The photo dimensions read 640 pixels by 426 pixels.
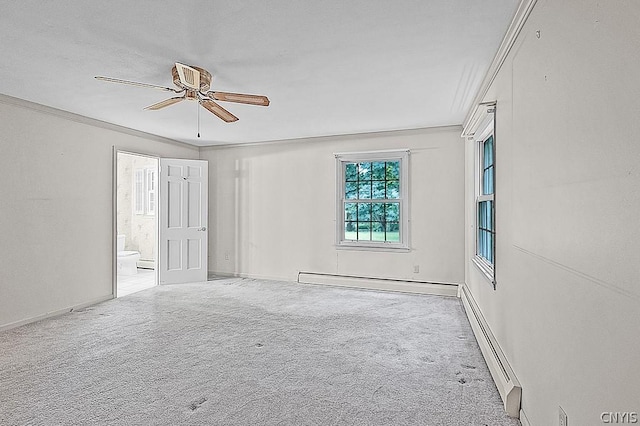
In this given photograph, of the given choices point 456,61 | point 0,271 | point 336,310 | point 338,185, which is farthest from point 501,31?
point 0,271

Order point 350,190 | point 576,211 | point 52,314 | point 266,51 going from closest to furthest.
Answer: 1. point 576,211
2. point 266,51
3. point 52,314
4. point 350,190

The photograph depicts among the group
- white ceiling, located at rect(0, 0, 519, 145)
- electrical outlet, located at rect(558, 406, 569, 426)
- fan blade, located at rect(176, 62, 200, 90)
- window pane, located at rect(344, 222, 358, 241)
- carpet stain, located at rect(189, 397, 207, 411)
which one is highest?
white ceiling, located at rect(0, 0, 519, 145)

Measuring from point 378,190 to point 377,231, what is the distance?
66 cm

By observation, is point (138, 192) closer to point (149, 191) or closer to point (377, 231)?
point (149, 191)

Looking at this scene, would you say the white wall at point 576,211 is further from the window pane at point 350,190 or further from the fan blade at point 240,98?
the window pane at point 350,190

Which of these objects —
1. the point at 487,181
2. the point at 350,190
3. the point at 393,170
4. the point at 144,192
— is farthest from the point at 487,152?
the point at 144,192

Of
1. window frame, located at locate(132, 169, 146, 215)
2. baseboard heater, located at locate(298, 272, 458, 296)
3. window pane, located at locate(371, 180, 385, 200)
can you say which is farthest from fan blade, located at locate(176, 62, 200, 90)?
window frame, located at locate(132, 169, 146, 215)

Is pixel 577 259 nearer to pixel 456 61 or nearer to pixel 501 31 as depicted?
pixel 501 31

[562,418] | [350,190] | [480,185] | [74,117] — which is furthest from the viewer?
[350,190]

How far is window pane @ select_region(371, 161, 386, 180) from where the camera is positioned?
5961 millimetres

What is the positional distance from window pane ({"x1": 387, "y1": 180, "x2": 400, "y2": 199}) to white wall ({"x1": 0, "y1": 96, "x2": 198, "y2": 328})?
4.01 m

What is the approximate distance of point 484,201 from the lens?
13.2 feet

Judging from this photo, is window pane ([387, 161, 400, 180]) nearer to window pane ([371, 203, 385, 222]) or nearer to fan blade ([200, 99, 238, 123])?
window pane ([371, 203, 385, 222])

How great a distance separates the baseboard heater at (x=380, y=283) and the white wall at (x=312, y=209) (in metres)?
0.08
